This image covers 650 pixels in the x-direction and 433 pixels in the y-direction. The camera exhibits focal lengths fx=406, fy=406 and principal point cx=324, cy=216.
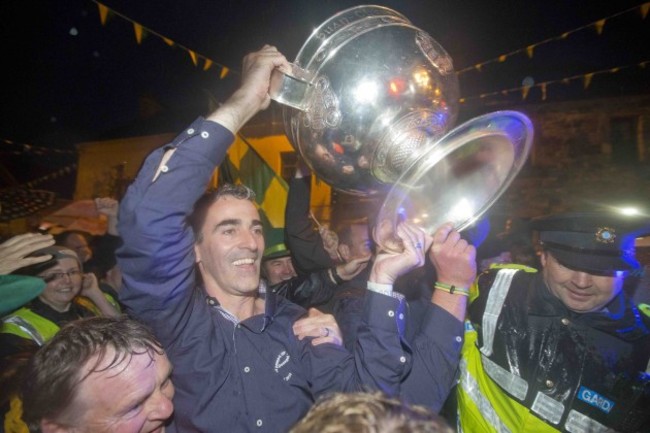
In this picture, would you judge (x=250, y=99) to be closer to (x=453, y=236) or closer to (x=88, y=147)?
(x=453, y=236)

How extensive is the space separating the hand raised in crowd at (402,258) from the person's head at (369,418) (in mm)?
816

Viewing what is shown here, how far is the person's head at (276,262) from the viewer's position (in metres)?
5.00

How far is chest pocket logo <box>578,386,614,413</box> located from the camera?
2232 mm

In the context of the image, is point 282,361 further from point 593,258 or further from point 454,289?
point 593,258

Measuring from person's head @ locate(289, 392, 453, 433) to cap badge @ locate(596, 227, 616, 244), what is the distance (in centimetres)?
213

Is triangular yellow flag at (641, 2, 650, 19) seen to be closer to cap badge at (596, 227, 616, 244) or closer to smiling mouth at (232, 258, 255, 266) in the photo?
cap badge at (596, 227, 616, 244)

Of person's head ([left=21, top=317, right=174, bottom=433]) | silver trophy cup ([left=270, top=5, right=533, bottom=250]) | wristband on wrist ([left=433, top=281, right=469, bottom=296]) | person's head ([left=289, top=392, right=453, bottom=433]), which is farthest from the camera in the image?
wristband on wrist ([left=433, top=281, right=469, bottom=296])

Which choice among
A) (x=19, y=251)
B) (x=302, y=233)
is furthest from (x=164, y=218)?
(x=302, y=233)

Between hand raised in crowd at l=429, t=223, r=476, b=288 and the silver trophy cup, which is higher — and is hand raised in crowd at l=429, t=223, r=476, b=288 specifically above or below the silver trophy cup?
below

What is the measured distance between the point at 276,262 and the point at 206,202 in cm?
→ 275

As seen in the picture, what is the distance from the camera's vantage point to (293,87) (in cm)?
177

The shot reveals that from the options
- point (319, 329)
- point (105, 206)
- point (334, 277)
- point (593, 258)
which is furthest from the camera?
point (105, 206)

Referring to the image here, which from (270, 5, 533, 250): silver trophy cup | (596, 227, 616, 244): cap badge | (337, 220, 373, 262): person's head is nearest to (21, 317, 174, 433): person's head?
(270, 5, 533, 250): silver trophy cup

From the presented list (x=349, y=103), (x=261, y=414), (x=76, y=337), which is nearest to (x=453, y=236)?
(x=349, y=103)
